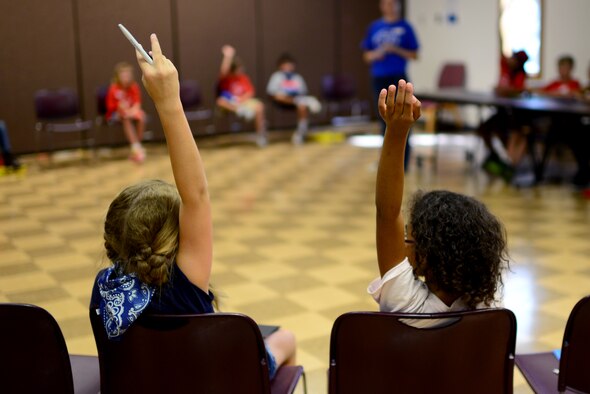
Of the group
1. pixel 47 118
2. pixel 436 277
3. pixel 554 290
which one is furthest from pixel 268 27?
pixel 436 277

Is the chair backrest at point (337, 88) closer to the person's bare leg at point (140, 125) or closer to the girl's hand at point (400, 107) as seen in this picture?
the person's bare leg at point (140, 125)

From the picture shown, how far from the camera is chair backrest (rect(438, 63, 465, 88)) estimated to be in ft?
38.6

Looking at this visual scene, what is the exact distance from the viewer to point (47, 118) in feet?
31.2

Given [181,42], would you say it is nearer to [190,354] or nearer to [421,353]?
[190,354]

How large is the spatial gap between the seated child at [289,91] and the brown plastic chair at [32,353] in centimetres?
916

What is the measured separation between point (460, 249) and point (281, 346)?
72cm

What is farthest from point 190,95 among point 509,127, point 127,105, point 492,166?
point 509,127

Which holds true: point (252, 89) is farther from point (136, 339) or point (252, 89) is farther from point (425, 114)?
point (136, 339)

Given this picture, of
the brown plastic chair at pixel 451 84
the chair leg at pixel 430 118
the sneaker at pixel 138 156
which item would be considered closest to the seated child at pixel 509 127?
the chair leg at pixel 430 118

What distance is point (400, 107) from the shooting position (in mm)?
1842

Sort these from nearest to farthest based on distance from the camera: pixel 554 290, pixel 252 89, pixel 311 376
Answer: pixel 311 376 → pixel 554 290 → pixel 252 89

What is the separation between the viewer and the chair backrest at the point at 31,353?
198 cm

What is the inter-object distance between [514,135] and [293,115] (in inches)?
205

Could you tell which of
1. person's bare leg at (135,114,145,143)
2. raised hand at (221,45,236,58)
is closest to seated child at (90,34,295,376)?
person's bare leg at (135,114,145,143)
